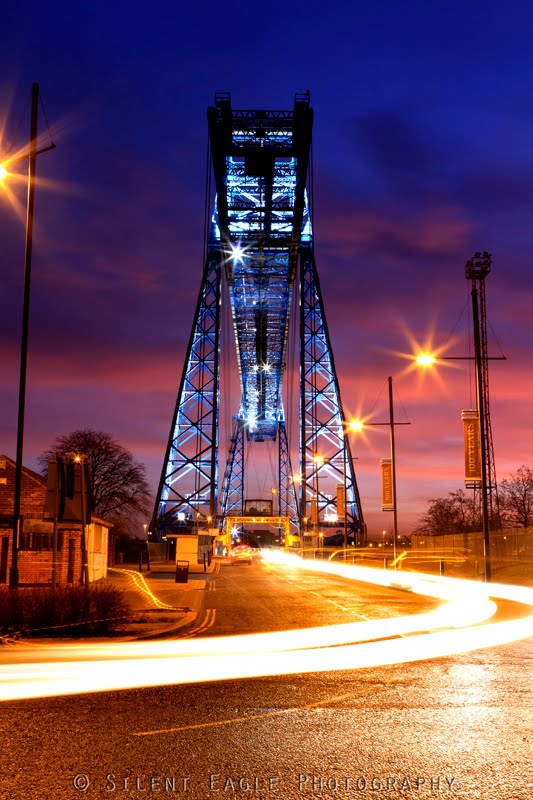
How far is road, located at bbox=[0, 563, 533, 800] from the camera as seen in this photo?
5027 millimetres

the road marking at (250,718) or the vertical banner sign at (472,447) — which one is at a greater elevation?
the vertical banner sign at (472,447)

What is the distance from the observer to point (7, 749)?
588 cm

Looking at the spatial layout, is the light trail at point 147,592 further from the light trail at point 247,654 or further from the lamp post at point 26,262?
the light trail at point 247,654

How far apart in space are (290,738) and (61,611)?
8274 millimetres

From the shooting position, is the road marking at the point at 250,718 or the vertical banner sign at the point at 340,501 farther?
the vertical banner sign at the point at 340,501

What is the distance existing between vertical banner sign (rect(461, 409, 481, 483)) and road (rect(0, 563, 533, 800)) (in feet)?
67.5

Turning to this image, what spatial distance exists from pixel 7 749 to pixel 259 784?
2068mm

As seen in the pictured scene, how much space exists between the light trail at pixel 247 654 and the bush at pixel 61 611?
1.54m

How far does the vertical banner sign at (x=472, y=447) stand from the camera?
1168 inches

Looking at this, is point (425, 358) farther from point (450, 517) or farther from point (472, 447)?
point (450, 517)

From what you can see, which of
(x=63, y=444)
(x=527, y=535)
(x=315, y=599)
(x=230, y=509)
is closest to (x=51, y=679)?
(x=315, y=599)

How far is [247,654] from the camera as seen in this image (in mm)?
10969

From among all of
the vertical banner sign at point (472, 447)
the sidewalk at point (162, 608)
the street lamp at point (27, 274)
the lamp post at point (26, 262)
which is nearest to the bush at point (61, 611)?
the sidewalk at point (162, 608)

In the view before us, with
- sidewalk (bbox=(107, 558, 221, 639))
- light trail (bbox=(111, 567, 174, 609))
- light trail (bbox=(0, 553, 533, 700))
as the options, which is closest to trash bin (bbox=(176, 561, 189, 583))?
sidewalk (bbox=(107, 558, 221, 639))
